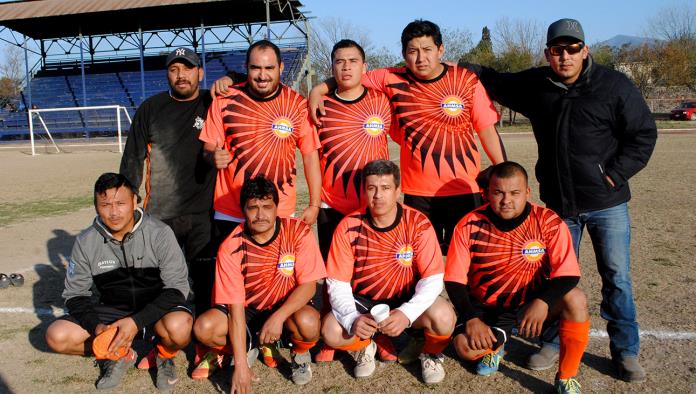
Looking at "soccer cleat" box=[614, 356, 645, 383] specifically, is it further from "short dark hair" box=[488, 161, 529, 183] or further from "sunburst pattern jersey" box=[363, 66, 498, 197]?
"sunburst pattern jersey" box=[363, 66, 498, 197]

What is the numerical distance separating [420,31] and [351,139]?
2.94 feet

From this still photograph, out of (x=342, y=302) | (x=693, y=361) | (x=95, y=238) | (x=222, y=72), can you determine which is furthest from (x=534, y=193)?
(x=222, y=72)

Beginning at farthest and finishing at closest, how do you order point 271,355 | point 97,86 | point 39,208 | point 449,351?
1. point 97,86
2. point 39,208
3. point 449,351
4. point 271,355

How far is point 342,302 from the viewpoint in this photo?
380 centimetres

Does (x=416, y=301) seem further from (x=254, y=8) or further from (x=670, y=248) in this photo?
(x=254, y=8)

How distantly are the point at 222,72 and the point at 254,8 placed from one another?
21.1 ft

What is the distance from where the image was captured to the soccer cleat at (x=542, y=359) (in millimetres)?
3852

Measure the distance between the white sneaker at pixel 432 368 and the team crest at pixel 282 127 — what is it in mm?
1805

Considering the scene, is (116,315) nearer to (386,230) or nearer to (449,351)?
(386,230)

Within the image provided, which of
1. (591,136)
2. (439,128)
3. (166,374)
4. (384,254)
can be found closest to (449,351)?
(384,254)

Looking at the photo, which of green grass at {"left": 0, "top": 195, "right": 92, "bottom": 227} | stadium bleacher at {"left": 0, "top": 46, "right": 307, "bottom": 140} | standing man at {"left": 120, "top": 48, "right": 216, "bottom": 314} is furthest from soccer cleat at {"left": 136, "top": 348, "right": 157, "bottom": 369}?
stadium bleacher at {"left": 0, "top": 46, "right": 307, "bottom": 140}

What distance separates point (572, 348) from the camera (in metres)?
3.47

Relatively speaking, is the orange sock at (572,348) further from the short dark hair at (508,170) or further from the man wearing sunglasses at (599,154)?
the short dark hair at (508,170)

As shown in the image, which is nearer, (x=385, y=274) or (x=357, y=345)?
(x=357, y=345)
